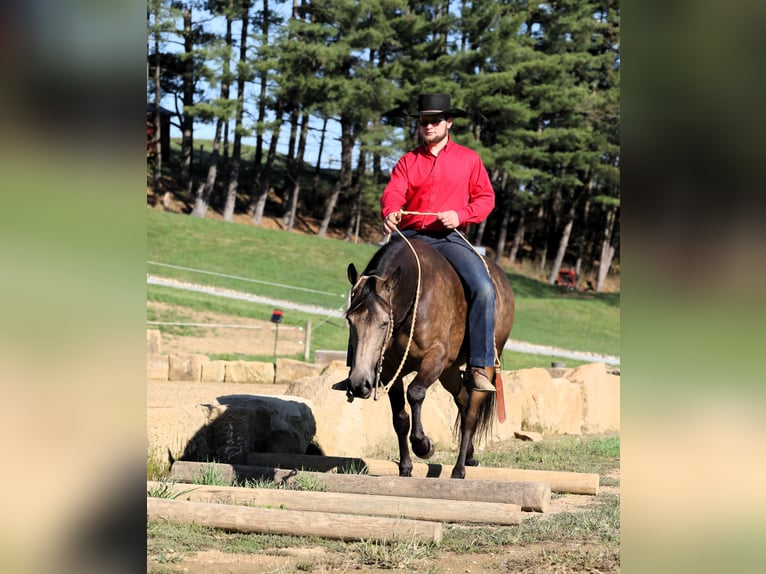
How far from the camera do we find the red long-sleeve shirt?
7059mm

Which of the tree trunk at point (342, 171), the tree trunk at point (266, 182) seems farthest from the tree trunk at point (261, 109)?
the tree trunk at point (342, 171)

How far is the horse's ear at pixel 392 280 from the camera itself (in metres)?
6.13

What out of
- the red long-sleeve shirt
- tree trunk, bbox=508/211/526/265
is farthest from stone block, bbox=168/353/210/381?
tree trunk, bbox=508/211/526/265

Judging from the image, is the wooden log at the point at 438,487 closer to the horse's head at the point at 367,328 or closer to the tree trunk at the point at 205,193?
the horse's head at the point at 367,328

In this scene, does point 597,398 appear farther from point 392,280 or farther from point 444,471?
point 392,280

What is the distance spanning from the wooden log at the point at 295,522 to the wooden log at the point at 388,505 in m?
0.40

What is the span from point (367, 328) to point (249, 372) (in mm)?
8269

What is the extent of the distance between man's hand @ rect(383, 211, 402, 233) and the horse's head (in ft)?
2.05
